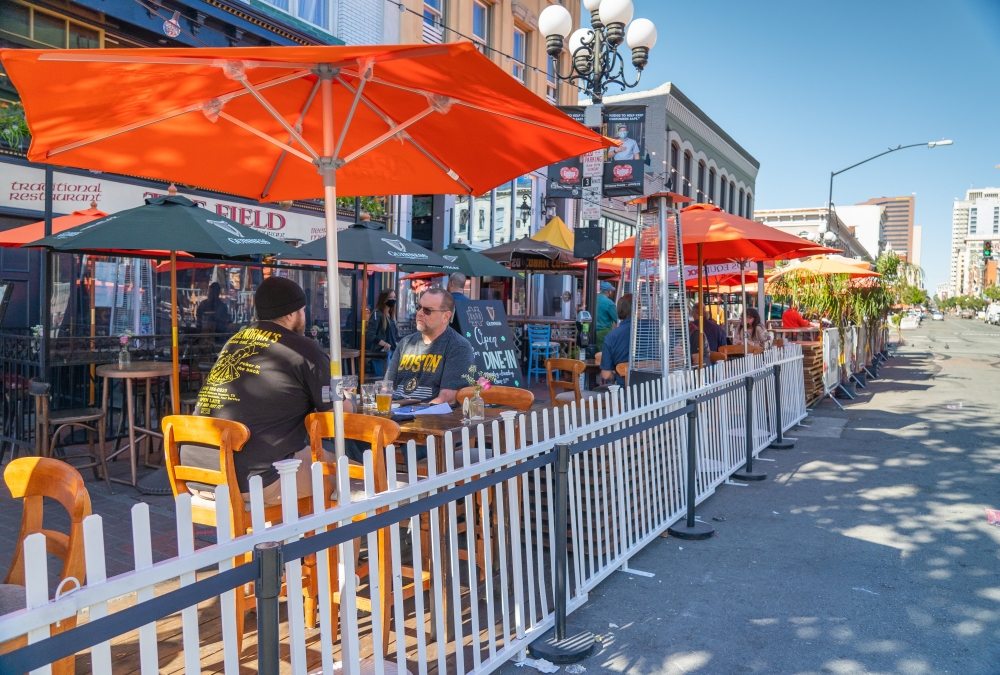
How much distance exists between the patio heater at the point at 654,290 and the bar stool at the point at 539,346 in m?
7.35

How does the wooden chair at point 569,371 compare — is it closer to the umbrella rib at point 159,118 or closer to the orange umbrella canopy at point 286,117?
the orange umbrella canopy at point 286,117

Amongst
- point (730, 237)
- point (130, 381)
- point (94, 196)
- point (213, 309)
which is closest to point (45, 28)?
point (94, 196)

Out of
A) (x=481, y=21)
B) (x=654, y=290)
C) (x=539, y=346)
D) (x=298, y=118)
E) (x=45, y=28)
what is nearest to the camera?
(x=298, y=118)

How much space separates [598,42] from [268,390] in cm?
828

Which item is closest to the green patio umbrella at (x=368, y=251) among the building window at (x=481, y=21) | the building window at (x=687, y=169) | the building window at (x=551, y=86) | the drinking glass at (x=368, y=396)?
the drinking glass at (x=368, y=396)

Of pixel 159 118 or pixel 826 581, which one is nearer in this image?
pixel 159 118

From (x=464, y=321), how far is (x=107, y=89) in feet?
21.0

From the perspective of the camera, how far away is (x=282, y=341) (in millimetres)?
3602

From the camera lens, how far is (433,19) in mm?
16906

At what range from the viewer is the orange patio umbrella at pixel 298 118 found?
2.75 m

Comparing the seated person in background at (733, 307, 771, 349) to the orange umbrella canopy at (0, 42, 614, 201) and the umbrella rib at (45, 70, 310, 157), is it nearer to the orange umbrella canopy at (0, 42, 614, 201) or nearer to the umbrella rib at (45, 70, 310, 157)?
the orange umbrella canopy at (0, 42, 614, 201)

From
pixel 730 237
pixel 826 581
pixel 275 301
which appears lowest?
pixel 826 581

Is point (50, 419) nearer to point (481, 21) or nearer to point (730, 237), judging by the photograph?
point (730, 237)

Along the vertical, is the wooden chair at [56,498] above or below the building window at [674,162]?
below
